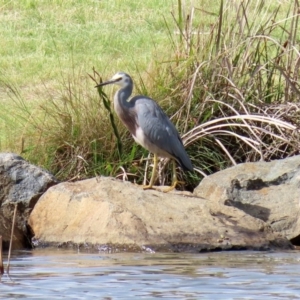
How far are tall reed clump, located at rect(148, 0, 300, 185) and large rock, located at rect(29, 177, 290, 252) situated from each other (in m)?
1.22

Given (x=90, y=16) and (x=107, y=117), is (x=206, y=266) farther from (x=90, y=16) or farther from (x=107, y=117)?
(x=90, y=16)

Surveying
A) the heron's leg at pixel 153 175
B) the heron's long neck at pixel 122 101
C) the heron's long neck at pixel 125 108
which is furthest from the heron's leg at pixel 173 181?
the heron's long neck at pixel 122 101

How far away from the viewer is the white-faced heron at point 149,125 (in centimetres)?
865

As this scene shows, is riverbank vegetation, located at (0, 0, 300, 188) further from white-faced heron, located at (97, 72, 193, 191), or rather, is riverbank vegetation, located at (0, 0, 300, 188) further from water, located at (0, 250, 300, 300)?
water, located at (0, 250, 300, 300)

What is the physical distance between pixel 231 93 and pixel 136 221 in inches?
91.4

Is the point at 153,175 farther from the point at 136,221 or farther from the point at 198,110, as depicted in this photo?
the point at 198,110

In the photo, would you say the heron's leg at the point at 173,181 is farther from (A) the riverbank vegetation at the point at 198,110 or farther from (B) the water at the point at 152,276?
(B) the water at the point at 152,276

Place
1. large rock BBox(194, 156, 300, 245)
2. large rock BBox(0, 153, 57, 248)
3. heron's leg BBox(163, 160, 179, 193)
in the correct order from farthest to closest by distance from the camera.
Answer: heron's leg BBox(163, 160, 179, 193) → large rock BBox(0, 153, 57, 248) → large rock BBox(194, 156, 300, 245)

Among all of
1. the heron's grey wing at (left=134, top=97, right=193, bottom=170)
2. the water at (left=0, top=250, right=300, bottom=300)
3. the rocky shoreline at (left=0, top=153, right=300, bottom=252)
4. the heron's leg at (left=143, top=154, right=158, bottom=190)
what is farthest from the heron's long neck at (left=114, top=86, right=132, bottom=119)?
the water at (left=0, top=250, right=300, bottom=300)

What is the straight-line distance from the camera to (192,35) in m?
9.88

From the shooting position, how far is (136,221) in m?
7.73

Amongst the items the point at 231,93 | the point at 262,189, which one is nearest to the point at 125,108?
the point at 231,93

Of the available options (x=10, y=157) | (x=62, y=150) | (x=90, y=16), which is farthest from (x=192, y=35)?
(x=90, y=16)

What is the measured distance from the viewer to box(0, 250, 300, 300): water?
6012 millimetres
